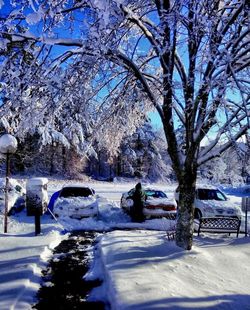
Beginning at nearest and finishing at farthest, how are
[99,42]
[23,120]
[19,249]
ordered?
1. [99,42]
2. [23,120]
3. [19,249]

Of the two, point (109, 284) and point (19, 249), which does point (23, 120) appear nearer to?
point (19, 249)

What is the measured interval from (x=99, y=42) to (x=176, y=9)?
144 centimetres

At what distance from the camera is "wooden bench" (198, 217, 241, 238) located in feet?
39.4

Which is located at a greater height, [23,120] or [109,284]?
[23,120]

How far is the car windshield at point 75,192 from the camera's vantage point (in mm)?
16156

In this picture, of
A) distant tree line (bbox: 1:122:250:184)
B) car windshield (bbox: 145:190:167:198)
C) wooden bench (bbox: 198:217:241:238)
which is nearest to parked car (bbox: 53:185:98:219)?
car windshield (bbox: 145:190:167:198)

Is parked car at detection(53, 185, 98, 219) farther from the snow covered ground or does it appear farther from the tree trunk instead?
the tree trunk

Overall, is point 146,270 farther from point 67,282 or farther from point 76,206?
point 76,206

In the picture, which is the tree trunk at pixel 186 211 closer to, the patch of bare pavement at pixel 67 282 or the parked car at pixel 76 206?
the patch of bare pavement at pixel 67 282

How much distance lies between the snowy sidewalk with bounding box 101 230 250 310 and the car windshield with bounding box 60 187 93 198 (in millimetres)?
5366

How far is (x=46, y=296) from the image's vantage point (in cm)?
668

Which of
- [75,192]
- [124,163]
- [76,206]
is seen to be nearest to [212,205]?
[76,206]

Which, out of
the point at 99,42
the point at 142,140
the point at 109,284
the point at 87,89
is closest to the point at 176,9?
the point at 99,42

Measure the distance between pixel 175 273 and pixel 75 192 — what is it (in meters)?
9.49
